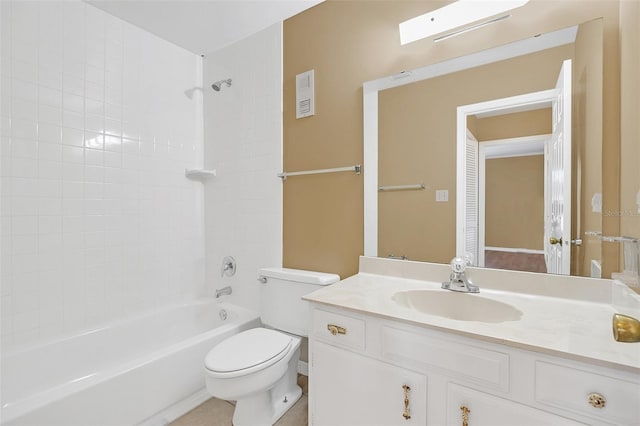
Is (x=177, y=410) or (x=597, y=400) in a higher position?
(x=597, y=400)

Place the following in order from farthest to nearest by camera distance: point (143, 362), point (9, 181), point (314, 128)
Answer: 1. point (314, 128)
2. point (9, 181)
3. point (143, 362)

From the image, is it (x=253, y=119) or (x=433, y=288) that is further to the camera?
(x=253, y=119)

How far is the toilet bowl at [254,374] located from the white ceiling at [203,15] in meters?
1.98

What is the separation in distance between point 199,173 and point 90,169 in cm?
69

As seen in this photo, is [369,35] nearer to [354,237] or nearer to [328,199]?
[328,199]

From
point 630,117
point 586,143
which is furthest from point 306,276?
point 630,117

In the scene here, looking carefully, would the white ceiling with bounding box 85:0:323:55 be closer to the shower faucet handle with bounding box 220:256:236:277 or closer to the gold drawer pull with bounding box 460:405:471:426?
the shower faucet handle with bounding box 220:256:236:277

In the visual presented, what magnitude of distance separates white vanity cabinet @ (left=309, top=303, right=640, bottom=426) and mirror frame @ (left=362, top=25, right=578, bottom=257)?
0.63 m

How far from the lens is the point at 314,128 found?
187 centimetres

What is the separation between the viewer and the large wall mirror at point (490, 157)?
1.14m

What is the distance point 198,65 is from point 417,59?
1.84 m

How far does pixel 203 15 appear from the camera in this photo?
1.91 meters

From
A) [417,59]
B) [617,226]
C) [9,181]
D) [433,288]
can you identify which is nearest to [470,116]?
[417,59]

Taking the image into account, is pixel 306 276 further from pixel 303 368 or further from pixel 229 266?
pixel 229 266
